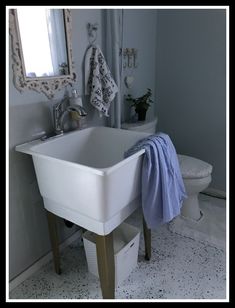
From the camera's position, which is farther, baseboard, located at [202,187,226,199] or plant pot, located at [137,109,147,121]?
baseboard, located at [202,187,226,199]

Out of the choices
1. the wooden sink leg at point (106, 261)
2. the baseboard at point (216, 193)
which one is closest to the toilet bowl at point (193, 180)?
the baseboard at point (216, 193)

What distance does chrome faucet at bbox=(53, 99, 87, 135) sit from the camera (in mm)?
1309

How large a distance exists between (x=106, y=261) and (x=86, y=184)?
1.27 ft

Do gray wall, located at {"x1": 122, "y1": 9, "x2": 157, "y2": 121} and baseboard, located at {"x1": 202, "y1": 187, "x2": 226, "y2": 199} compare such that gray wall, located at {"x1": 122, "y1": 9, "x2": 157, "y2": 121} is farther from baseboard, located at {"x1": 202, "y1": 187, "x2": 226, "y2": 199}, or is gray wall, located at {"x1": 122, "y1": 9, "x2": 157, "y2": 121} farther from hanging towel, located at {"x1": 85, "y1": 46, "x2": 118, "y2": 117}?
baseboard, located at {"x1": 202, "y1": 187, "x2": 226, "y2": 199}

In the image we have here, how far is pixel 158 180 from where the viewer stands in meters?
1.15

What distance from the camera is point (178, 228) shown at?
186cm

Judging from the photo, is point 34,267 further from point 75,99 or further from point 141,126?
point 141,126

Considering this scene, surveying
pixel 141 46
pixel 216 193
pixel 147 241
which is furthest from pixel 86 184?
pixel 216 193

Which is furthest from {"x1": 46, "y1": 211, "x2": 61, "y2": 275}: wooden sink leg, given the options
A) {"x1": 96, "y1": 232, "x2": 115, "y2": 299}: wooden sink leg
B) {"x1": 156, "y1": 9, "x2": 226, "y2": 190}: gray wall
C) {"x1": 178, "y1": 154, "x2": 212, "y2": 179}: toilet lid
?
{"x1": 156, "y1": 9, "x2": 226, "y2": 190}: gray wall

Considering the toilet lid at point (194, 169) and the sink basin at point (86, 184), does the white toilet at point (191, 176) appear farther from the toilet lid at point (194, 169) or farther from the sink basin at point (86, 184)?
the sink basin at point (86, 184)

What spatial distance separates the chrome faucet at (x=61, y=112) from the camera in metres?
1.31

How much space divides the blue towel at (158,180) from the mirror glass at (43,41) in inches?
25.2

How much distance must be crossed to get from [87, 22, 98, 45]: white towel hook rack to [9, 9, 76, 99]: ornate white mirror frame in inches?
6.2
